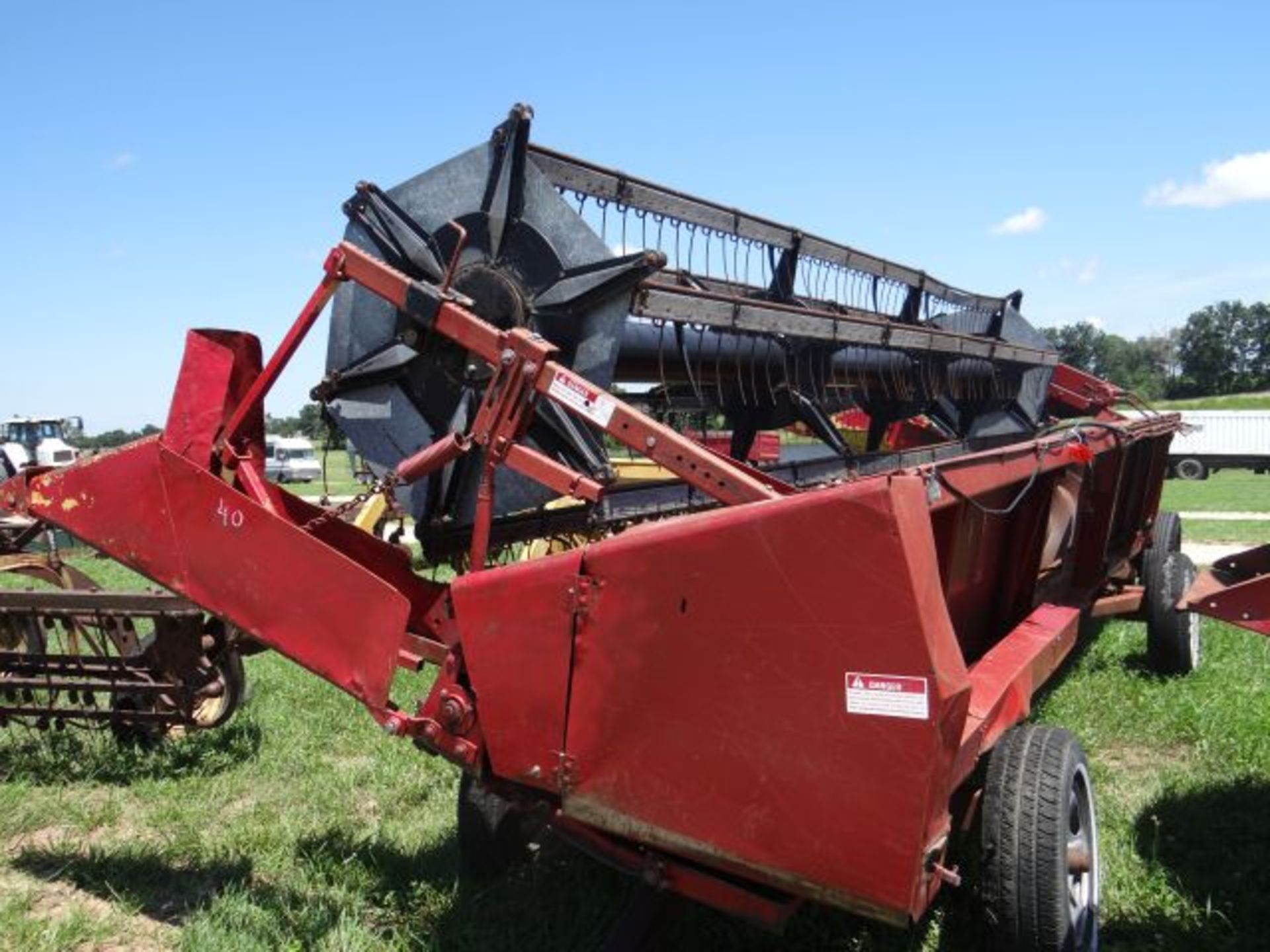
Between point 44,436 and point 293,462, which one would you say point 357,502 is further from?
point 293,462

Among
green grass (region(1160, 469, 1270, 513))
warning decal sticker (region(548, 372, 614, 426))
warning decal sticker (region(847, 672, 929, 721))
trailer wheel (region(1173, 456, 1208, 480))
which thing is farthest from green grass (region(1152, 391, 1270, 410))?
warning decal sticker (region(847, 672, 929, 721))

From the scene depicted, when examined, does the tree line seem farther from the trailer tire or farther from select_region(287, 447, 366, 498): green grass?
the trailer tire

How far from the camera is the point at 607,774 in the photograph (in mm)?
2750

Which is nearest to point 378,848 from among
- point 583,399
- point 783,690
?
point 583,399

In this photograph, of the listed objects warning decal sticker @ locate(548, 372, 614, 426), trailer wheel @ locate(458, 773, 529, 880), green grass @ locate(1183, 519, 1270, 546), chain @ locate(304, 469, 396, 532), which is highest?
warning decal sticker @ locate(548, 372, 614, 426)

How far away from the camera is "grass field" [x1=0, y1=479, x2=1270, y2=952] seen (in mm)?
3471

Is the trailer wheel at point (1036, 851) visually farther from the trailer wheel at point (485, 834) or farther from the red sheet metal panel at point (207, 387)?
the red sheet metal panel at point (207, 387)

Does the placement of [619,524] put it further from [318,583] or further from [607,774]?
[607,774]

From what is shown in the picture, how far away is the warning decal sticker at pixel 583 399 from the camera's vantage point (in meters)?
3.21

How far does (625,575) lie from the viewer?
2674mm

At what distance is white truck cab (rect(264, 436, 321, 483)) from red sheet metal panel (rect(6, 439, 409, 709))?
117ft

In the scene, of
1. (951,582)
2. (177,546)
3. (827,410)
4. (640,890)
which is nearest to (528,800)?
(640,890)

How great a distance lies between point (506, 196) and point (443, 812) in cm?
250

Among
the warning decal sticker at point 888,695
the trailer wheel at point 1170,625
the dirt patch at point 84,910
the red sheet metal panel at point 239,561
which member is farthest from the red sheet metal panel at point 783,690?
the trailer wheel at point 1170,625
